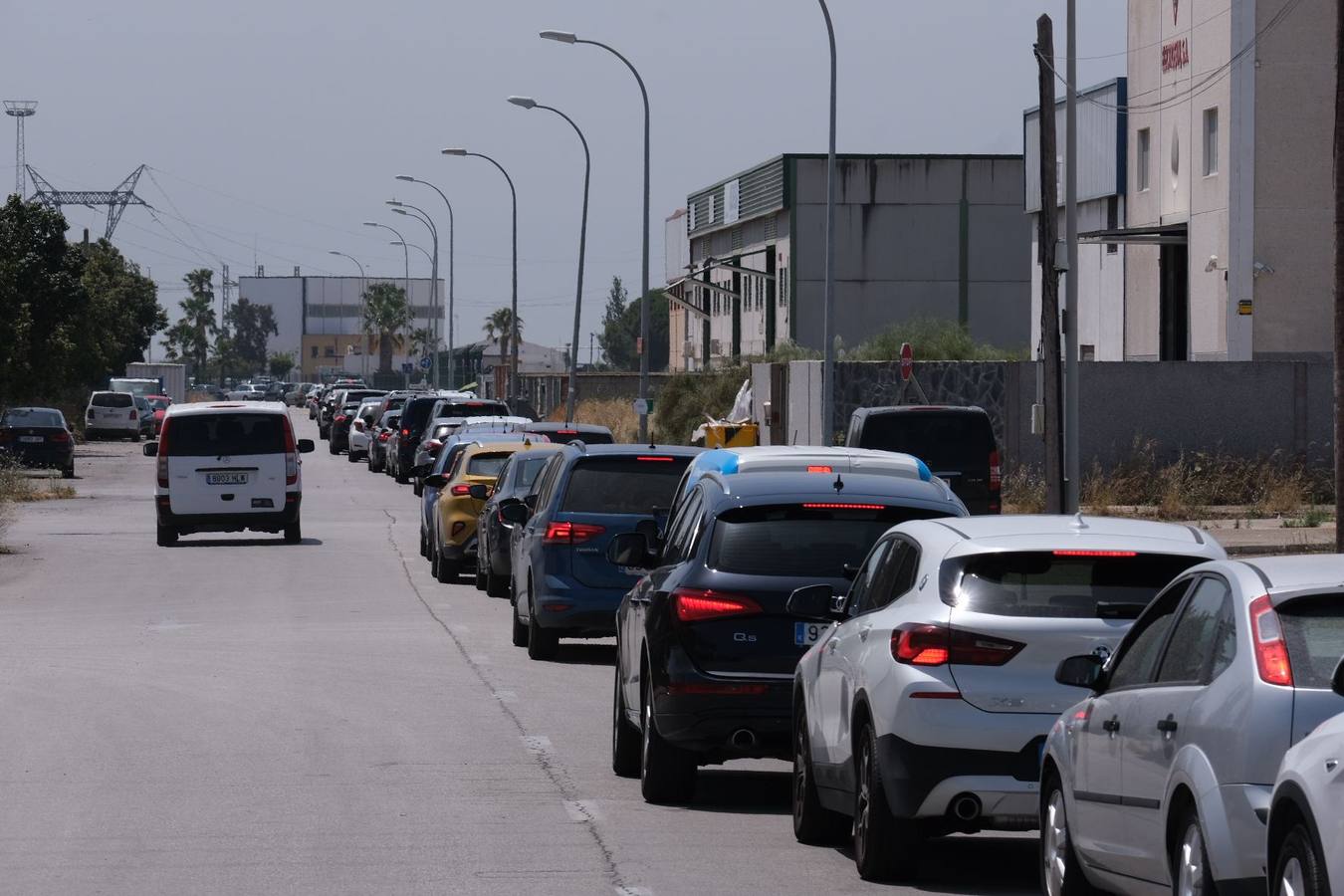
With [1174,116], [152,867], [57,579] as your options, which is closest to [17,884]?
[152,867]

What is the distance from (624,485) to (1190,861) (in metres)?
10.8

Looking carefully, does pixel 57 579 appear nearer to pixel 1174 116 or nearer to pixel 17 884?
pixel 17 884

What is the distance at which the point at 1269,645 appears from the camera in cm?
590

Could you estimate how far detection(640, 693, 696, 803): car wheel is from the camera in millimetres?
10359

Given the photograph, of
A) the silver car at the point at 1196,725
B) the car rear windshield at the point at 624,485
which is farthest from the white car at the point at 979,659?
the car rear windshield at the point at 624,485

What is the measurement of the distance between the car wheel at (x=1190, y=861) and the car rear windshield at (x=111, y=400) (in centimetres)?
7148

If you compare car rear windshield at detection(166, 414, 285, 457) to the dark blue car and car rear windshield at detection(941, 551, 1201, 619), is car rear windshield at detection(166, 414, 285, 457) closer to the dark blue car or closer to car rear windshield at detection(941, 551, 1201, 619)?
the dark blue car

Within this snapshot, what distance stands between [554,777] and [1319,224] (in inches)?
1283

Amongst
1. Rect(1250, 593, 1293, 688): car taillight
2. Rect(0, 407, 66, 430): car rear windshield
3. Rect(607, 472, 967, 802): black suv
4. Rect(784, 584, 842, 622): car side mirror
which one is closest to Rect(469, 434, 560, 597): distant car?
Rect(607, 472, 967, 802): black suv

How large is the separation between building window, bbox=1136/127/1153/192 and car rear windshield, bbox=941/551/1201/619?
133 feet

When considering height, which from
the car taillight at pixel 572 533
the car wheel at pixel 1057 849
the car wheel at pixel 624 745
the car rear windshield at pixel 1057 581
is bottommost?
the car wheel at pixel 624 745

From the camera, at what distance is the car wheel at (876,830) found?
840 centimetres

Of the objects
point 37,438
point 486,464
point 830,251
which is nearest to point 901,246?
point 37,438

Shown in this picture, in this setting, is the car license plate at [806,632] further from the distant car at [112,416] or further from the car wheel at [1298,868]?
the distant car at [112,416]
